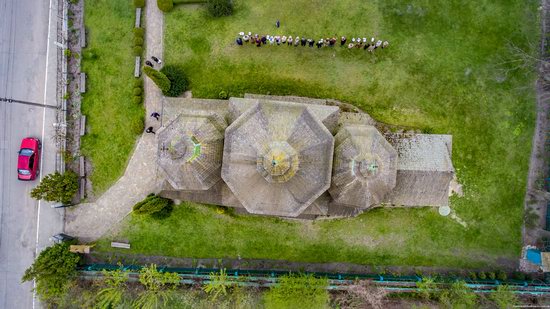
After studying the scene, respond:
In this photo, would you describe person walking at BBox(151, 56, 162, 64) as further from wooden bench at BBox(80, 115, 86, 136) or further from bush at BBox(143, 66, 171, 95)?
wooden bench at BBox(80, 115, 86, 136)

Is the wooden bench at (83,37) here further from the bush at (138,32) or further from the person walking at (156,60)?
the person walking at (156,60)

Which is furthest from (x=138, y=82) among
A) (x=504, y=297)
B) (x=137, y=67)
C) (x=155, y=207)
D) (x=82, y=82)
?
(x=504, y=297)

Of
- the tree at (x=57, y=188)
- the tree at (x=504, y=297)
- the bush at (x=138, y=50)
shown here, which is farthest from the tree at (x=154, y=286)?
the tree at (x=504, y=297)

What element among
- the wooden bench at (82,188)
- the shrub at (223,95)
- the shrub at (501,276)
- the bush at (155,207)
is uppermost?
the shrub at (223,95)

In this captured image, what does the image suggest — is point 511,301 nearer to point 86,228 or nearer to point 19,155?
point 86,228

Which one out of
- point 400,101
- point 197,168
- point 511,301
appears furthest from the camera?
point 400,101

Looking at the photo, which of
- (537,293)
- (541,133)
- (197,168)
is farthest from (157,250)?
(541,133)
